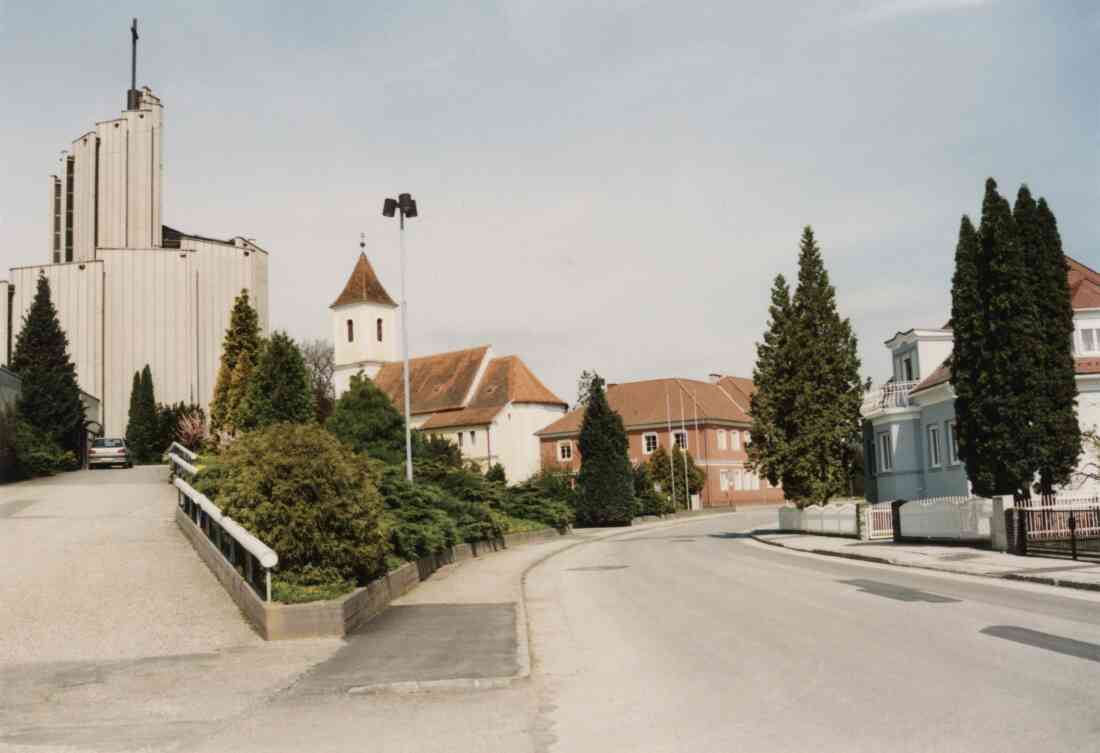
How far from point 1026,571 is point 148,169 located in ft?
195

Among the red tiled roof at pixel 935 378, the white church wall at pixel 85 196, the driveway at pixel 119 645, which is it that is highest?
the white church wall at pixel 85 196

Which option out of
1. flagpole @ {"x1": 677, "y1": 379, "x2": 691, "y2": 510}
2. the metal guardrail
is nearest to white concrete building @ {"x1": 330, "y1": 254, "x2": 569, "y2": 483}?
flagpole @ {"x1": 677, "y1": 379, "x2": 691, "y2": 510}

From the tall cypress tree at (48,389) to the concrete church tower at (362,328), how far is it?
49.5 m

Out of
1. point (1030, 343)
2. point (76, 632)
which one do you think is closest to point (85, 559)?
point (76, 632)

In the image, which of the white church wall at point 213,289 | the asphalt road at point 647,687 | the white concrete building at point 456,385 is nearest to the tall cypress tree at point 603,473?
the white church wall at point 213,289

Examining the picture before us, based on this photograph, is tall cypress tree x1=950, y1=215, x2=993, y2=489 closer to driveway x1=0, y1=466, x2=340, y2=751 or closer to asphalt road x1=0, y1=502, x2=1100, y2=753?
asphalt road x1=0, y1=502, x2=1100, y2=753

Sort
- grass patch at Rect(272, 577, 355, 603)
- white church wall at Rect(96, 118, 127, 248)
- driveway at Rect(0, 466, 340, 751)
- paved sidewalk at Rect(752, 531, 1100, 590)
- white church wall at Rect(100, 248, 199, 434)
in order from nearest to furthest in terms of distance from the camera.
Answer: driveway at Rect(0, 466, 340, 751) < grass patch at Rect(272, 577, 355, 603) < paved sidewalk at Rect(752, 531, 1100, 590) < white church wall at Rect(100, 248, 199, 434) < white church wall at Rect(96, 118, 127, 248)

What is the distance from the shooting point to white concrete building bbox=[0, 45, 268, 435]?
209ft

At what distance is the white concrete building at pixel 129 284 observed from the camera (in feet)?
209

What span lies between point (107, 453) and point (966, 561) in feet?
109

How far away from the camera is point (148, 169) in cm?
6550

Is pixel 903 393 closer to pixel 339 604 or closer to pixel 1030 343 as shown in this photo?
pixel 1030 343

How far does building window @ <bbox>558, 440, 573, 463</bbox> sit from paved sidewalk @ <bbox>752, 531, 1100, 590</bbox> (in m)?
55.7

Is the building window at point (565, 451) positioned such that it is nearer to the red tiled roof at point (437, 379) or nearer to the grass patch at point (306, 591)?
the red tiled roof at point (437, 379)
